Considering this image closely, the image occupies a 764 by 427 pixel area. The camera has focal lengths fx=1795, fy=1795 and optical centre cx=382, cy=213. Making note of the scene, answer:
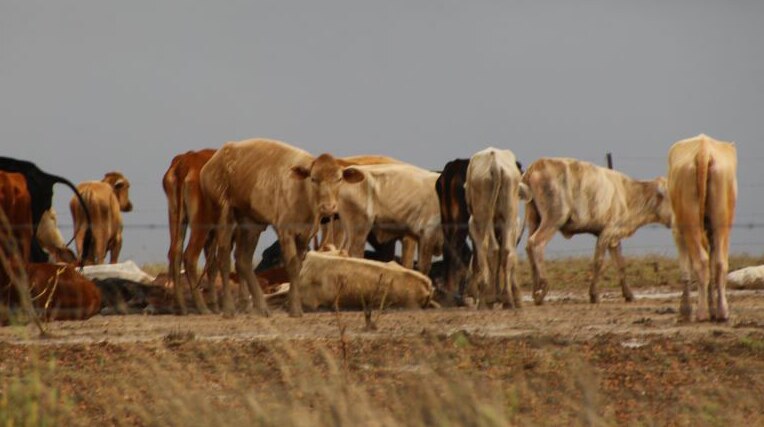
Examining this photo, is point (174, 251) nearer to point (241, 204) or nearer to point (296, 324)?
point (241, 204)

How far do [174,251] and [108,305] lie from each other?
1006mm

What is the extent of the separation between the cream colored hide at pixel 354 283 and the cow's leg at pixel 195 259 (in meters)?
1.20

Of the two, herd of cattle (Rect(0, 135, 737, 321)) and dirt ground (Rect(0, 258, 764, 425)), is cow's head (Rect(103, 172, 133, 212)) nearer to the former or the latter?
herd of cattle (Rect(0, 135, 737, 321))

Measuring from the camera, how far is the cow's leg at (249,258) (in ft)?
63.8

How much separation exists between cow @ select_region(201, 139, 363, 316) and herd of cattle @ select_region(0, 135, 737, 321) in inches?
0.8

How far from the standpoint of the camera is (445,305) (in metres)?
21.7

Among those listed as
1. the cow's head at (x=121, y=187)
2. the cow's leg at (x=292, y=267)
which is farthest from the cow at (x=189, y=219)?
the cow's head at (x=121, y=187)

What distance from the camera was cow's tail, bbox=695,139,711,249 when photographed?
17.0 meters

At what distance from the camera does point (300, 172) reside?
63.8 feet

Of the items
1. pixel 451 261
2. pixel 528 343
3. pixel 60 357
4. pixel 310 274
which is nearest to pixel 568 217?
pixel 451 261

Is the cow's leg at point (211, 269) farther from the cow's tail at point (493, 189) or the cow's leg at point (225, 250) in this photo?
the cow's tail at point (493, 189)

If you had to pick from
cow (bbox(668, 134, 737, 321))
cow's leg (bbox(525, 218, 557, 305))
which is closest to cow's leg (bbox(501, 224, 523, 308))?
cow's leg (bbox(525, 218, 557, 305))

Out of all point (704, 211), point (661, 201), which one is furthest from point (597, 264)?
point (704, 211)

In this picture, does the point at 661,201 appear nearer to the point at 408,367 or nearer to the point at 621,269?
the point at 621,269
